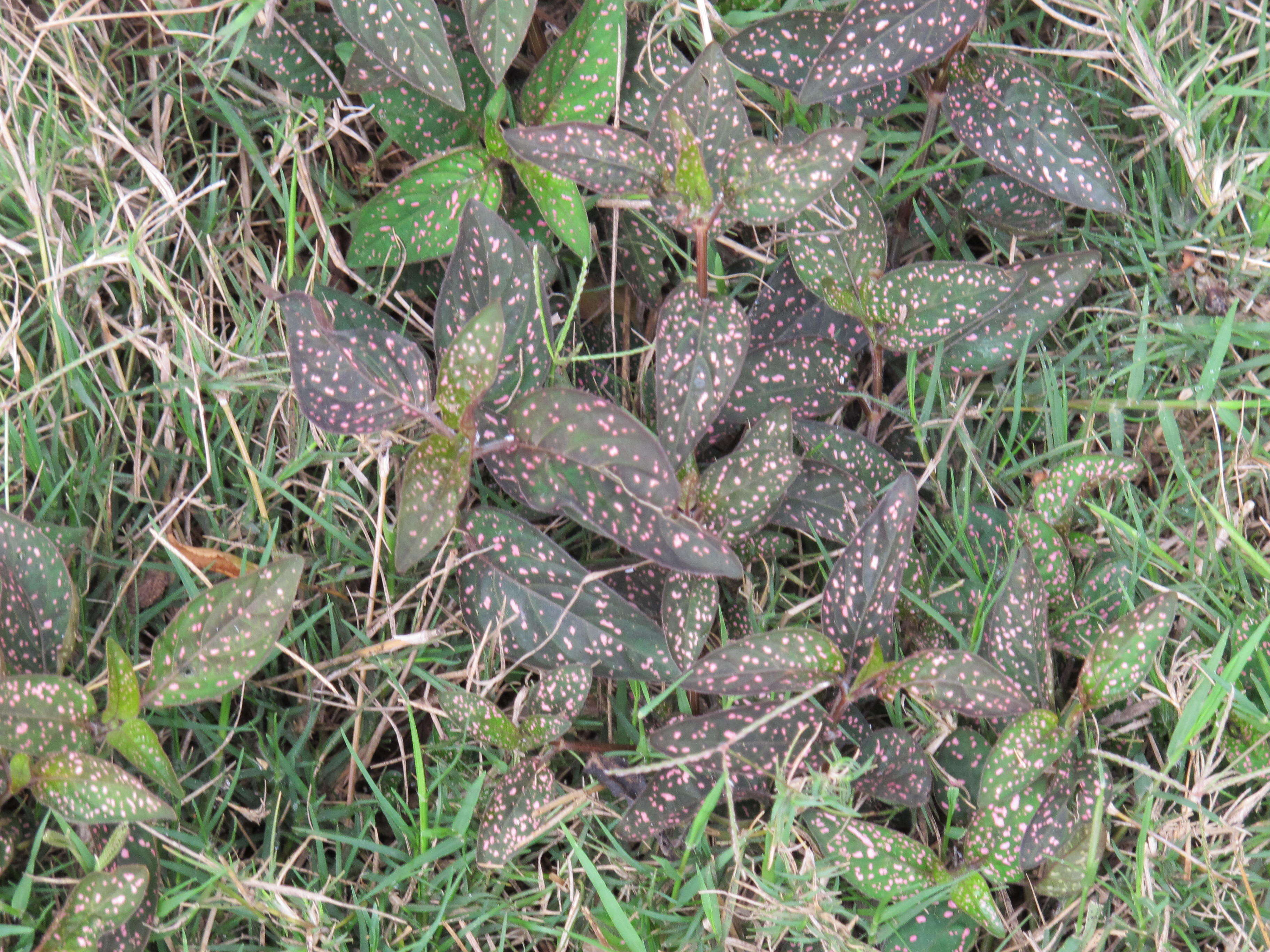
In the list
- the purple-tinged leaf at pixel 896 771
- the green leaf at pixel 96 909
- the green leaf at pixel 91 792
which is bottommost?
the purple-tinged leaf at pixel 896 771

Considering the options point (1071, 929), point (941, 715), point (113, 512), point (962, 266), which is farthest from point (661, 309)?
point (1071, 929)

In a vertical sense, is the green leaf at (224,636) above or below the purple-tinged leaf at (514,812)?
above

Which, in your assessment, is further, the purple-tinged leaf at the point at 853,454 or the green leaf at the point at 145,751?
the purple-tinged leaf at the point at 853,454

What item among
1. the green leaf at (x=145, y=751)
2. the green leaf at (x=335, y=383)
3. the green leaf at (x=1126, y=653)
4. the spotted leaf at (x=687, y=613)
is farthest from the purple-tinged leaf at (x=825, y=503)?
the green leaf at (x=145, y=751)

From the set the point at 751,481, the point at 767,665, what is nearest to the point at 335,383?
the point at 751,481

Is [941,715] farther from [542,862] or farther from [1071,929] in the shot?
[542,862]

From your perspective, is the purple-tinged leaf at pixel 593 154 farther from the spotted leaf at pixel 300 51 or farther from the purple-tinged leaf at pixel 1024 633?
the purple-tinged leaf at pixel 1024 633
